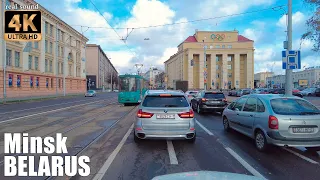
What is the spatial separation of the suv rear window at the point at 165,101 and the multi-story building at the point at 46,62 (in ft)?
91.5

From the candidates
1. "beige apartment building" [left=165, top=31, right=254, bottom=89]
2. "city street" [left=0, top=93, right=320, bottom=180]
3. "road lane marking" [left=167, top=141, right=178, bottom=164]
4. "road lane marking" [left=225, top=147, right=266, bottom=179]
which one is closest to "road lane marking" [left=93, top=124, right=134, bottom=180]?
"city street" [left=0, top=93, right=320, bottom=180]

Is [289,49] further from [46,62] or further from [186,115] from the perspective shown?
[46,62]

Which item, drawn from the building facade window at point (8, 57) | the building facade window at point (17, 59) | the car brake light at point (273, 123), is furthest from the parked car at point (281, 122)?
the building facade window at point (17, 59)

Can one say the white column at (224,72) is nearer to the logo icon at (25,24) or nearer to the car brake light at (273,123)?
the logo icon at (25,24)

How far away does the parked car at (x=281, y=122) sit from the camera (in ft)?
19.5

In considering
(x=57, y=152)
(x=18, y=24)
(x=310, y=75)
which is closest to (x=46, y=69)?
(x=18, y=24)

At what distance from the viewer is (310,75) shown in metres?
111

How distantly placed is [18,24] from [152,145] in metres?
6.97

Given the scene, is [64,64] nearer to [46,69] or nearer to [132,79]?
[46,69]

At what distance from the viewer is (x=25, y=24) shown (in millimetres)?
9242

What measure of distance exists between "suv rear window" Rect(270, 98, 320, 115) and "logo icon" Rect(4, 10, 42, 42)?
8.44 metres

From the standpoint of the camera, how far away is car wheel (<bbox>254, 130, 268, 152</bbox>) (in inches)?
251

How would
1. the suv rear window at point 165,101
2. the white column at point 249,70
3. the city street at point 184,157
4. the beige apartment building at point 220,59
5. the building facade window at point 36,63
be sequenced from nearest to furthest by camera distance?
the city street at point 184,157
the suv rear window at point 165,101
the building facade window at point 36,63
the beige apartment building at point 220,59
the white column at point 249,70

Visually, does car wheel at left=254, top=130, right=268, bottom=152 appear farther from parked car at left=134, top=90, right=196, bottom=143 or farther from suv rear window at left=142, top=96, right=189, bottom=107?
suv rear window at left=142, top=96, right=189, bottom=107
